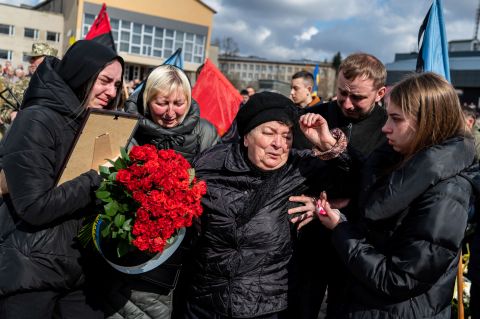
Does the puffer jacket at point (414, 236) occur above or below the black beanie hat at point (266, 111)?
below

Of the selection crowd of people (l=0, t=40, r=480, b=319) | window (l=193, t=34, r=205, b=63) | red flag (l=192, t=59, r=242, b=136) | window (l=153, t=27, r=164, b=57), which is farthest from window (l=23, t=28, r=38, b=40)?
crowd of people (l=0, t=40, r=480, b=319)

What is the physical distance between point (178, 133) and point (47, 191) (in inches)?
44.2

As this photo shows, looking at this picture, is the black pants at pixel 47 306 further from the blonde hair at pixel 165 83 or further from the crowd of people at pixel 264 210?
the blonde hair at pixel 165 83

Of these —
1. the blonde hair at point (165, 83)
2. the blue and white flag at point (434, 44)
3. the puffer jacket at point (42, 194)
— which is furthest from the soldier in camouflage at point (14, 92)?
the blue and white flag at point (434, 44)

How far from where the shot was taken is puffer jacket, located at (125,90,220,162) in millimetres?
3289

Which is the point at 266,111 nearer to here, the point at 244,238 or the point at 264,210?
the point at 264,210

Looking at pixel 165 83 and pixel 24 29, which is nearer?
pixel 165 83

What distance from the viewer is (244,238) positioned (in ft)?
8.68

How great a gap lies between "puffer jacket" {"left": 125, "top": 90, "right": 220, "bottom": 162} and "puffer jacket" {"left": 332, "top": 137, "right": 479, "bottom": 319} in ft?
4.75

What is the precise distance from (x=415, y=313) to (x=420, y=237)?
400 millimetres

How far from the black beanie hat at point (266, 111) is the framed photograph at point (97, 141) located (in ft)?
2.16

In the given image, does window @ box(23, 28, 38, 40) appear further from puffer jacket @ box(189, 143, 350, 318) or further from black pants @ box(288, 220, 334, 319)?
black pants @ box(288, 220, 334, 319)

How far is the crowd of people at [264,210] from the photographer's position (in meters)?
2.11

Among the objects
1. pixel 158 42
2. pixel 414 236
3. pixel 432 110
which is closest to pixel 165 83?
pixel 432 110
